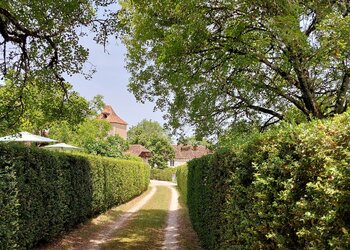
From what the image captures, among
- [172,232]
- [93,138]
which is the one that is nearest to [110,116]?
[93,138]

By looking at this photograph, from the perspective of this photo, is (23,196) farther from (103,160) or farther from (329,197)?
(103,160)

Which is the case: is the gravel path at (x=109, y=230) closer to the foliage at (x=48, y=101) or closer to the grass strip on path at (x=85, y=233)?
the grass strip on path at (x=85, y=233)

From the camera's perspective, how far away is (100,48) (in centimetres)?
1143

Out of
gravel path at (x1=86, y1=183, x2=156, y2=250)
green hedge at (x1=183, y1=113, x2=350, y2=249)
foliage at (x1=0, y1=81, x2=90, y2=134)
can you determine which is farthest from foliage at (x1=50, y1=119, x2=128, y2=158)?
green hedge at (x1=183, y1=113, x2=350, y2=249)

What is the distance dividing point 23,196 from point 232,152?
186 inches

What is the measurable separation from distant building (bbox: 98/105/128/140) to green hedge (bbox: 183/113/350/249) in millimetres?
72538

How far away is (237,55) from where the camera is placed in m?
9.92

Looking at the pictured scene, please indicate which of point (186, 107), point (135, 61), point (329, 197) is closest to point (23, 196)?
point (329, 197)

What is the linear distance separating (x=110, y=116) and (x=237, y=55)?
70302 millimetres

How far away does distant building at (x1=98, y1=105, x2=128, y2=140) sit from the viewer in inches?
3019

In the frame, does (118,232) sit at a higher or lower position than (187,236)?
higher

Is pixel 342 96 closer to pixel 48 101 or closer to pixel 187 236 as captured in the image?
pixel 187 236

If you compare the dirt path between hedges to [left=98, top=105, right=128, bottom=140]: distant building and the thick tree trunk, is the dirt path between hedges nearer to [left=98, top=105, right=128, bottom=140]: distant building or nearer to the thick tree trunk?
the thick tree trunk

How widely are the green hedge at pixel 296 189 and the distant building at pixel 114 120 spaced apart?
72.5 metres
